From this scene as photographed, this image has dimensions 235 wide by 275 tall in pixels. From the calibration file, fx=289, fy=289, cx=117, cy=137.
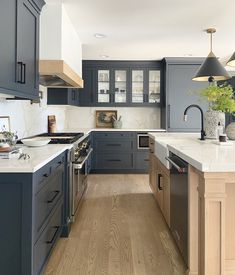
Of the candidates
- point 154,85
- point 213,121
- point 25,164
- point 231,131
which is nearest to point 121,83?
point 154,85

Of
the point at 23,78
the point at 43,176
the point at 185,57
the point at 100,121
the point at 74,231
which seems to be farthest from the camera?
the point at 100,121

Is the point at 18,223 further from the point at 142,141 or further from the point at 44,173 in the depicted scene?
the point at 142,141

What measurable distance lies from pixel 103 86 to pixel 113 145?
50.3 inches

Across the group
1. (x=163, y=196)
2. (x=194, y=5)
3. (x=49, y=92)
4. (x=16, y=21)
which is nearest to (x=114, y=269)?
(x=163, y=196)

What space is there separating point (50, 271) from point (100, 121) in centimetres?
443

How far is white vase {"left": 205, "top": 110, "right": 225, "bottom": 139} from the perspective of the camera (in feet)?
9.56

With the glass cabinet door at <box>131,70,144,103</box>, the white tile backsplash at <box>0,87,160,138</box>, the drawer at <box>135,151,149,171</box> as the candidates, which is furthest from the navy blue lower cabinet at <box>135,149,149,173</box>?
the glass cabinet door at <box>131,70,144,103</box>

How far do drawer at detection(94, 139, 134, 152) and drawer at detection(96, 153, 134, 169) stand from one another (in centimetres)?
12

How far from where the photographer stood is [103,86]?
607 centimetres

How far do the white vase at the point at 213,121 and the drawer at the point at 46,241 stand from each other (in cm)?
165

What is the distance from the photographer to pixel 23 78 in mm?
2301

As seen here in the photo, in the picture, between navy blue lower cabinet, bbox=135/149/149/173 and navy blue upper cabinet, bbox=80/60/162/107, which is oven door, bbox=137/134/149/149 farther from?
navy blue upper cabinet, bbox=80/60/162/107

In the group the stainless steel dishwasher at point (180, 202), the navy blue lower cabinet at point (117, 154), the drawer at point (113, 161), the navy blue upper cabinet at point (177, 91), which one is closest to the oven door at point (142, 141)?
the navy blue lower cabinet at point (117, 154)

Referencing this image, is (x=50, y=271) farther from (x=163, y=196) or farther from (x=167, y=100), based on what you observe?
(x=167, y=100)
